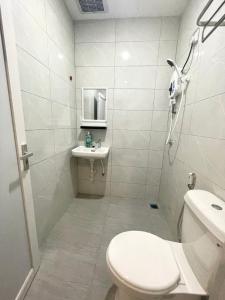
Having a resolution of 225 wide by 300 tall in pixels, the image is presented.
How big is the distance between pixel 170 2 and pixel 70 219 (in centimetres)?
280

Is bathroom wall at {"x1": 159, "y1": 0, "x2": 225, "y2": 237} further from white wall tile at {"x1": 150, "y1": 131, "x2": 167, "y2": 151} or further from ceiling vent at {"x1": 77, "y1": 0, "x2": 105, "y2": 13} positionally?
ceiling vent at {"x1": 77, "y1": 0, "x2": 105, "y2": 13}

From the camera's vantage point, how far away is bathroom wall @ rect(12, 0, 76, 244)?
1122 millimetres

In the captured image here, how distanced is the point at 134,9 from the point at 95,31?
54cm

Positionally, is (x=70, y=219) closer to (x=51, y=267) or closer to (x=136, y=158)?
(x=51, y=267)

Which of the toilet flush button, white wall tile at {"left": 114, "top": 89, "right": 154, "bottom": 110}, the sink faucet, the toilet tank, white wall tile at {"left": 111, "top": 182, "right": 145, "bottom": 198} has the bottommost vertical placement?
white wall tile at {"left": 111, "top": 182, "right": 145, "bottom": 198}

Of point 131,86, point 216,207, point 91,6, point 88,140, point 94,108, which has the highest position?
point 91,6

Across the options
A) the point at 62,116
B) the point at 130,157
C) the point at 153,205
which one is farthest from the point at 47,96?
the point at 153,205

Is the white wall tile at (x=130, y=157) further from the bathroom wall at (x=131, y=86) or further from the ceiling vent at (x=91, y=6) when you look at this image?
the ceiling vent at (x=91, y=6)

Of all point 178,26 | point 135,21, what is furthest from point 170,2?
point 135,21

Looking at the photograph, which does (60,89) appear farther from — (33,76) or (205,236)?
(205,236)

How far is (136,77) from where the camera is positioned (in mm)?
1987

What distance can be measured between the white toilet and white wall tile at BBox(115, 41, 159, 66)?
5.84ft

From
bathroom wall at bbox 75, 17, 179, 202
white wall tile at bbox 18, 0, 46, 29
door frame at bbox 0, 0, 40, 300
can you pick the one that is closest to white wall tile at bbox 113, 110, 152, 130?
bathroom wall at bbox 75, 17, 179, 202

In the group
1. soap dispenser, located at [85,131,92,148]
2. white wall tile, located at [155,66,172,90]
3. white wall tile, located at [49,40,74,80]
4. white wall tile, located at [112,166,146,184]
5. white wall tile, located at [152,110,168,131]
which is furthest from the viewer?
white wall tile, located at [112,166,146,184]
